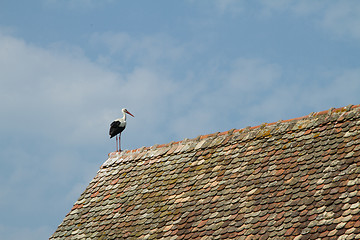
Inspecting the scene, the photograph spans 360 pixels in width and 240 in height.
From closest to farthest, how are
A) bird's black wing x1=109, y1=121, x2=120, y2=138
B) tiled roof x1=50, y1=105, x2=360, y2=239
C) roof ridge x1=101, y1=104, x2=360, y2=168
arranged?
tiled roof x1=50, y1=105, x2=360, y2=239
roof ridge x1=101, y1=104, x2=360, y2=168
bird's black wing x1=109, y1=121, x2=120, y2=138

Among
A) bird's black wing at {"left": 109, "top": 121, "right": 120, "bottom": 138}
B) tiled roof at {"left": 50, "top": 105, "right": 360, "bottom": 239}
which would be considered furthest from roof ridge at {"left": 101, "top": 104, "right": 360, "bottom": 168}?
bird's black wing at {"left": 109, "top": 121, "right": 120, "bottom": 138}

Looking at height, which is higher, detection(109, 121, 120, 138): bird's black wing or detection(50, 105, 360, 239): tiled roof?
detection(109, 121, 120, 138): bird's black wing

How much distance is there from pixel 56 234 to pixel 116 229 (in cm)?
195

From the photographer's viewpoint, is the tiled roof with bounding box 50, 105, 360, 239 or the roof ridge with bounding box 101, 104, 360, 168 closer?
the tiled roof with bounding box 50, 105, 360, 239

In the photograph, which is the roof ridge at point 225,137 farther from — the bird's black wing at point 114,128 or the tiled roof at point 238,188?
the bird's black wing at point 114,128

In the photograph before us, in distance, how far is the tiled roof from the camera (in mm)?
13641

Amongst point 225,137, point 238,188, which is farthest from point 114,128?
point 238,188

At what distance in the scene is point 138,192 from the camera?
1714 cm

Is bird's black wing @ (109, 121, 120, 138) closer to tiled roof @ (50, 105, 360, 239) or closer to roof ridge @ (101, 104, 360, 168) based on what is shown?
roof ridge @ (101, 104, 360, 168)

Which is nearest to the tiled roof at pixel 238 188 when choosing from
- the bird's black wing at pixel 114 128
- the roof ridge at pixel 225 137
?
the roof ridge at pixel 225 137

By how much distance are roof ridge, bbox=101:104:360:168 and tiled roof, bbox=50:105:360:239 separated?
29 mm

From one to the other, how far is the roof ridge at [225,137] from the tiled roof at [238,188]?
0.09 ft

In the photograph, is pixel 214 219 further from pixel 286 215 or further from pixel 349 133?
Result: pixel 349 133

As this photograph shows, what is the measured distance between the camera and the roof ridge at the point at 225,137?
1611 cm
